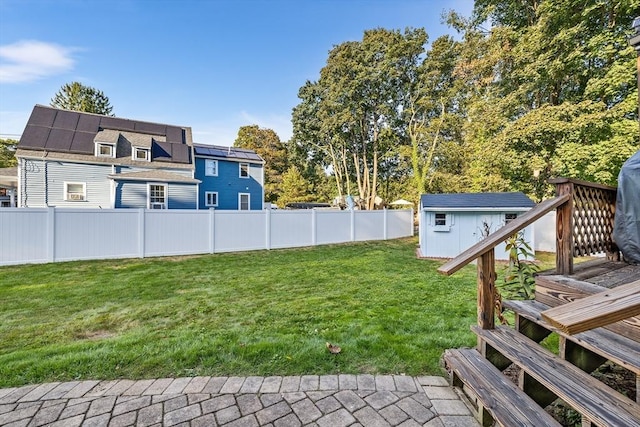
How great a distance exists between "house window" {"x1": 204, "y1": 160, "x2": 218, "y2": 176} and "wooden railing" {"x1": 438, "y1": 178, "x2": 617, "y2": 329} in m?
16.7

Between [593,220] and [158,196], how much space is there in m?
15.0

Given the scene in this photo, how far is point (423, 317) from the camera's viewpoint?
11.3 feet

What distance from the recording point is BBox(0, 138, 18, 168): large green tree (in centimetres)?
2453

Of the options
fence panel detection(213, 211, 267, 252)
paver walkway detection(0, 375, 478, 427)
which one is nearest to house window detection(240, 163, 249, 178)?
fence panel detection(213, 211, 267, 252)

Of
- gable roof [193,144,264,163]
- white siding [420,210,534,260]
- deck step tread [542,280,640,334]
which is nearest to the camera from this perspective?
deck step tread [542,280,640,334]

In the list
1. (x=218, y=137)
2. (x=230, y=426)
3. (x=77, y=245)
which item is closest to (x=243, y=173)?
(x=218, y=137)

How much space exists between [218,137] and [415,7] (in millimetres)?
16417

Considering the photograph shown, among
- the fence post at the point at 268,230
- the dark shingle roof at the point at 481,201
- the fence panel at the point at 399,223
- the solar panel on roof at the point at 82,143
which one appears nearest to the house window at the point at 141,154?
the solar panel on roof at the point at 82,143

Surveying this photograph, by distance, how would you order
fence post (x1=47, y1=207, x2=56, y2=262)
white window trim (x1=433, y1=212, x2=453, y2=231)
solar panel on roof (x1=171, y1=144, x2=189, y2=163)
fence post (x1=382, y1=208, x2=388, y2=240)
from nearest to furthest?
fence post (x1=47, y1=207, x2=56, y2=262), white window trim (x1=433, y1=212, x2=453, y2=231), fence post (x1=382, y1=208, x2=388, y2=240), solar panel on roof (x1=171, y1=144, x2=189, y2=163)

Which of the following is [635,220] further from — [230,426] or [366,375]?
[230,426]

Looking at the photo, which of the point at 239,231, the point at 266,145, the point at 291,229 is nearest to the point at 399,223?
the point at 291,229

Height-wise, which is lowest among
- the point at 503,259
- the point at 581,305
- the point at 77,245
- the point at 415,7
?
the point at 503,259

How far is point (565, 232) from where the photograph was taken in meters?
2.25

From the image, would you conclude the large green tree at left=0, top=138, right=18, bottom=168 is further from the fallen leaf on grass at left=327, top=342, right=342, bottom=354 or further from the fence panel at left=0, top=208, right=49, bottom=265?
the fallen leaf on grass at left=327, top=342, right=342, bottom=354
